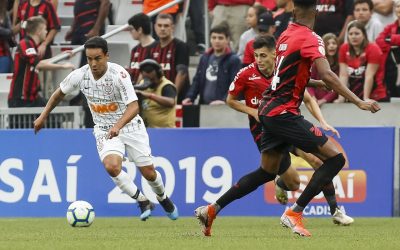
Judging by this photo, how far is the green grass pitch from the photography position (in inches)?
399

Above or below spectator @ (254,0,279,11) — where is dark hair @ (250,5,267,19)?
above

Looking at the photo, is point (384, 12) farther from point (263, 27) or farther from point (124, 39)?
point (124, 39)

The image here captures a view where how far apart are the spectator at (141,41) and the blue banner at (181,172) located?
1721mm

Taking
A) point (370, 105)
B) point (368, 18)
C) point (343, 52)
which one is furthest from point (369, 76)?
point (370, 105)

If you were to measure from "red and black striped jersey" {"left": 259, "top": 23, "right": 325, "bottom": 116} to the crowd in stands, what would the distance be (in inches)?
210

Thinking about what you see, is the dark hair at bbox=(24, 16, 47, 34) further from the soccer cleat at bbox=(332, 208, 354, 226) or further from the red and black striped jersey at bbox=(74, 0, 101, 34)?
the soccer cleat at bbox=(332, 208, 354, 226)

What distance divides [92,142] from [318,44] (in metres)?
6.16

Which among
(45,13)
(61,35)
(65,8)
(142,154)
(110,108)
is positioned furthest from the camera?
(65,8)

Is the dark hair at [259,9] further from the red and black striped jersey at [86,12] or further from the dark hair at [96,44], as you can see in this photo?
the dark hair at [96,44]

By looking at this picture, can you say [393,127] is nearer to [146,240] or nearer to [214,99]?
[214,99]

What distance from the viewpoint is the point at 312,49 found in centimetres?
1059

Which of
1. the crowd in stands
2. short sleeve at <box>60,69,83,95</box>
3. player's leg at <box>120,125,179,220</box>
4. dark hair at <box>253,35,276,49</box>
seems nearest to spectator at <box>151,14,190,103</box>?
the crowd in stands

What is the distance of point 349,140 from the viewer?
15.8 meters

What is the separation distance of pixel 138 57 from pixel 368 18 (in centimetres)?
343
